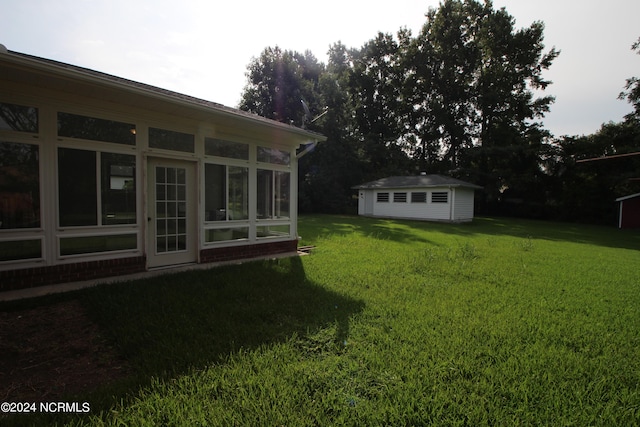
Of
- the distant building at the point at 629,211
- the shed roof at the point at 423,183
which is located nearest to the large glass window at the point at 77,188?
the shed roof at the point at 423,183

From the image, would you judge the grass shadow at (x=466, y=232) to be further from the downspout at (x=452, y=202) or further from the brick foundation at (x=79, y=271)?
the brick foundation at (x=79, y=271)

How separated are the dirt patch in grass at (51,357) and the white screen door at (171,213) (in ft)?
6.82

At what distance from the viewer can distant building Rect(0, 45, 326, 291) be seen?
13.5 ft

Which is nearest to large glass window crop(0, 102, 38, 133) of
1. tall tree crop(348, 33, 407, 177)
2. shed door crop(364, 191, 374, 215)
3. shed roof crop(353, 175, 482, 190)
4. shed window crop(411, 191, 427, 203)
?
shed roof crop(353, 175, 482, 190)

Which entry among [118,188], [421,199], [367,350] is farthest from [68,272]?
[421,199]

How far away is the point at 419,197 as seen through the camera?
19.6m

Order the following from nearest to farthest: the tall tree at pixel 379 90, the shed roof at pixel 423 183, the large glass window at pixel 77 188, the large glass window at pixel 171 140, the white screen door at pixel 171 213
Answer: the large glass window at pixel 77 188 < the large glass window at pixel 171 140 < the white screen door at pixel 171 213 < the shed roof at pixel 423 183 < the tall tree at pixel 379 90

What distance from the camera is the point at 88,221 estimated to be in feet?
15.3

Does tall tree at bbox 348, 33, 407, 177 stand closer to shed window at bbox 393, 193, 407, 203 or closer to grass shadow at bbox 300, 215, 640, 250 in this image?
shed window at bbox 393, 193, 407, 203

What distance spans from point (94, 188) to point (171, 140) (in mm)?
1465

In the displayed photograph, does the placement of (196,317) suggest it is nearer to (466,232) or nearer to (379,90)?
(466,232)

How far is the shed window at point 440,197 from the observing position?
59.8 feet

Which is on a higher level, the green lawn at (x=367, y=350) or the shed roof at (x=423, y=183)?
the shed roof at (x=423, y=183)

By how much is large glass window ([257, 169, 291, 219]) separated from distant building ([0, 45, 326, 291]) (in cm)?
5
